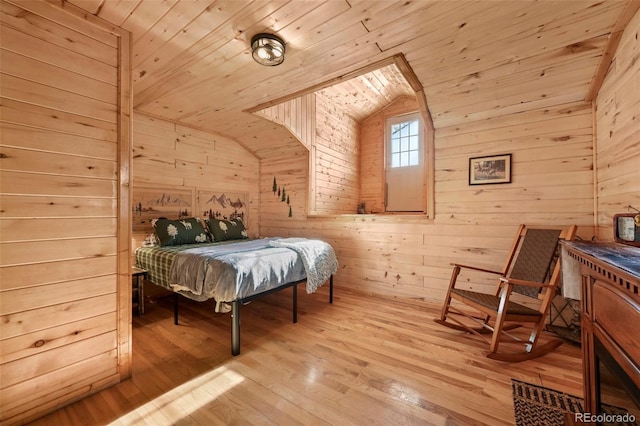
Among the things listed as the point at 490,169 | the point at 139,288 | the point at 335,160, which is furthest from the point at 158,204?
the point at 490,169

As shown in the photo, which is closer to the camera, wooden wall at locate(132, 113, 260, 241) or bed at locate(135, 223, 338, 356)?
bed at locate(135, 223, 338, 356)

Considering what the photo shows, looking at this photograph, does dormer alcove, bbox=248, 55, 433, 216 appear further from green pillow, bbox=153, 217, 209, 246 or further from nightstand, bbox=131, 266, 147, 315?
nightstand, bbox=131, 266, 147, 315

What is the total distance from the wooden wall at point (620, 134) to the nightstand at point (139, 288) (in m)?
4.00

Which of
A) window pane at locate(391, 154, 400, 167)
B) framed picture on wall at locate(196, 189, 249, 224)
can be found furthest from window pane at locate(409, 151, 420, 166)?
framed picture on wall at locate(196, 189, 249, 224)

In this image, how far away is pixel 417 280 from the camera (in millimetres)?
3111

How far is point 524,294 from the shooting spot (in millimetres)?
2256

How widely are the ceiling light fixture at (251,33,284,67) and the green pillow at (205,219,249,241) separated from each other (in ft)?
7.25

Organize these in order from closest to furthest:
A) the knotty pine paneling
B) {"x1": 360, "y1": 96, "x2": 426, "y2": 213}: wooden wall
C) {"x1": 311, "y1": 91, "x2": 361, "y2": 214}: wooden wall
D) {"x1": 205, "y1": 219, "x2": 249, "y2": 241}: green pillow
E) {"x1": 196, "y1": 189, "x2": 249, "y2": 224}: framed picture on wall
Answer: the knotty pine paneling
{"x1": 205, "y1": 219, "x2": 249, "y2": 241}: green pillow
{"x1": 196, "y1": 189, "x2": 249, "y2": 224}: framed picture on wall
{"x1": 311, "y1": 91, "x2": 361, "y2": 214}: wooden wall
{"x1": 360, "y1": 96, "x2": 426, "y2": 213}: wooden wall

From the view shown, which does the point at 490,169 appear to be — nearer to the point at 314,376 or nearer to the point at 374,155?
the point at 314,376

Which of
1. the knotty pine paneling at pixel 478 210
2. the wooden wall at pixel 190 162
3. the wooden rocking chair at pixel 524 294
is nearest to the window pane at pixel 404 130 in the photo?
the knotty pine paneling at pixel 478 210

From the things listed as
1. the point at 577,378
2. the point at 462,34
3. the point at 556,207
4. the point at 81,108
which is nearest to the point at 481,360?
the point at 577,378

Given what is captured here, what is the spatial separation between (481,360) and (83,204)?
2837mm

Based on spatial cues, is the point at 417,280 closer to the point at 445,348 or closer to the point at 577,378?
the point at 445,348

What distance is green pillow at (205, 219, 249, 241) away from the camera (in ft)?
11.4
